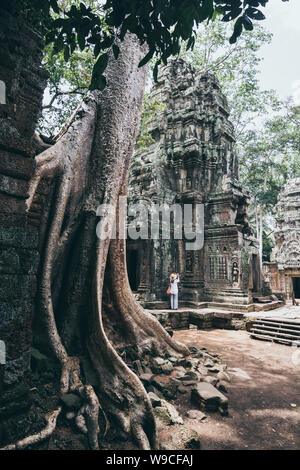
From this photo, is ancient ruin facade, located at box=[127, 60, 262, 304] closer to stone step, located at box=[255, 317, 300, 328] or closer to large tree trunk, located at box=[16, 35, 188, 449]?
stone step, located at box=[255, 317, 300, 328]

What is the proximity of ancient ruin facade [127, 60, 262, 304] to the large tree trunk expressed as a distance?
4.65 metres

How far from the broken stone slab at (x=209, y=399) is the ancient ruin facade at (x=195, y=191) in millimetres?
5310

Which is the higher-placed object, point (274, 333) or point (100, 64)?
point (100, 64)

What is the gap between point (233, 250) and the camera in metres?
8.65

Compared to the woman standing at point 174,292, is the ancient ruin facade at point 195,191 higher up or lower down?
higher up

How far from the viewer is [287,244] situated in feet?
54.2

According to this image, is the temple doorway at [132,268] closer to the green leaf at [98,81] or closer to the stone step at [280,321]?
the stone step at [280,321]

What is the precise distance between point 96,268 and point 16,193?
136cm

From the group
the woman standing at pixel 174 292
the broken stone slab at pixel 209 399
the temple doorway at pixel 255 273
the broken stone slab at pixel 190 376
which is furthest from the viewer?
the temple doorway at pixel 255 273

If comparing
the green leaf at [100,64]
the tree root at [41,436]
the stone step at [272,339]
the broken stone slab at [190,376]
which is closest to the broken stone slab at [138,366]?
the broken stone slab at [190,376]

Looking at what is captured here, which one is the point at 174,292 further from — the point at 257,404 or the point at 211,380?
the point at 257,404

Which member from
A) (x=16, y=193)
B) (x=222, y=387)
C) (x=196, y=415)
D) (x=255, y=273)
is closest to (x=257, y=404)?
(x=222, y=387)

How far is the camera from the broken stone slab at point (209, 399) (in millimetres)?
2750

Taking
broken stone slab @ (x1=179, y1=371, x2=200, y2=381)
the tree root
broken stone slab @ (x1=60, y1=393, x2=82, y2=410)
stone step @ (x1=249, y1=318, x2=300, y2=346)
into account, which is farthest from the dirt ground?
the tree root
